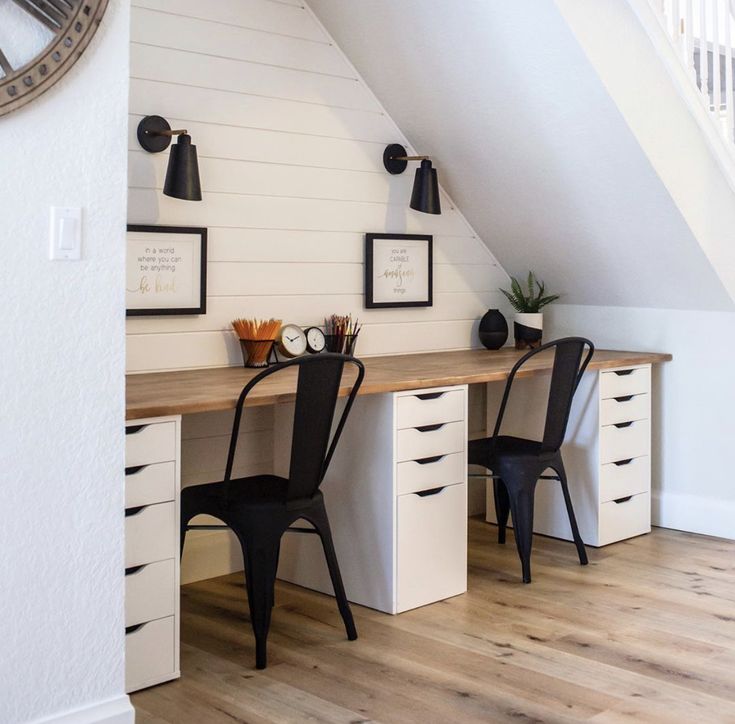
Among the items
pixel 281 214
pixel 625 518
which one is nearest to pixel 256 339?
pixel 281 214

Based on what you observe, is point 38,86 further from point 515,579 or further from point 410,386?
point 515,579

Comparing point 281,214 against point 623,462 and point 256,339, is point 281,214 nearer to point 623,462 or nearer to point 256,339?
point 256,339

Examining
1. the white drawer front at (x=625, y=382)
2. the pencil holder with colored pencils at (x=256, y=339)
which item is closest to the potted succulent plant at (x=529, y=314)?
the white drawer front at (x=625, y=382)

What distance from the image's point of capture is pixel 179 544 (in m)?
2.76

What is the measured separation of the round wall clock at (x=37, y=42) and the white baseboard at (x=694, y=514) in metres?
3.11

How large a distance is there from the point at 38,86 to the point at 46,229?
11.3 inches

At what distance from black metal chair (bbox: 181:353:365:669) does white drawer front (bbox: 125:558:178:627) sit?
223mm

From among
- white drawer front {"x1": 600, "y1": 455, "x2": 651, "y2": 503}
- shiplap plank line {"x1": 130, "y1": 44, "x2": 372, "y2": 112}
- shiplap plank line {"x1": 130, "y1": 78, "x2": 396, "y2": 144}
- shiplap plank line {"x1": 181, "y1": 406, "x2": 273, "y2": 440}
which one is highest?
shiplap plank line {"x1": 130, "y1": 44, "x2": 372, "y2": 112}

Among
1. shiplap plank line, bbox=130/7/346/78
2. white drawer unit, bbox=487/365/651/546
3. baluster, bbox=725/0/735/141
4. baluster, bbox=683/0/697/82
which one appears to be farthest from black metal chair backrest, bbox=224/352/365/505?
baluster, bbox=725/0/735/141

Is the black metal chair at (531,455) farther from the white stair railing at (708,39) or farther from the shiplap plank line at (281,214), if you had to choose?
the white stair railing at (708,39)

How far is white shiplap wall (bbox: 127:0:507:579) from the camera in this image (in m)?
3.36

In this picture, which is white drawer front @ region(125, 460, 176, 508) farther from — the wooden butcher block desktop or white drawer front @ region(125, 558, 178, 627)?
white drawer front @ region(125, 558, 178, 627)

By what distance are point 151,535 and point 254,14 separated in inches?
75.4

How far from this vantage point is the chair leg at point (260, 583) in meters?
2.81
